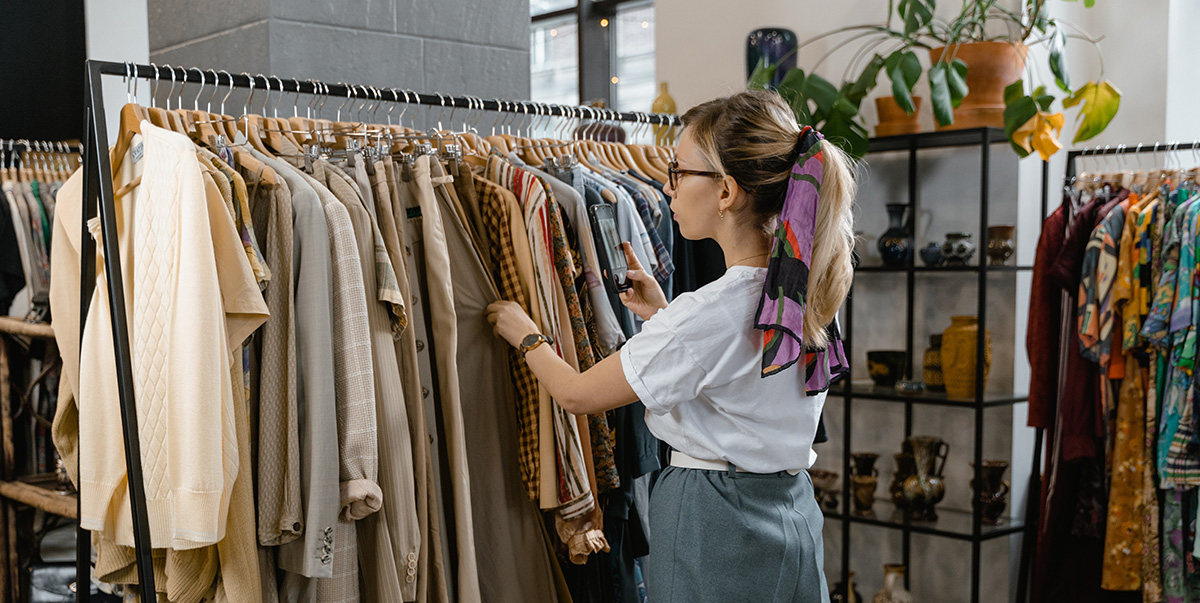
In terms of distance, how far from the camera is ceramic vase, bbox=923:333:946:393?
133 inches

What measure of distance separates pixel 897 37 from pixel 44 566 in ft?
10.3

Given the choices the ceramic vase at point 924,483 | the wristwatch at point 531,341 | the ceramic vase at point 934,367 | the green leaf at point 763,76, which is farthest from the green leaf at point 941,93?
the wristwatch at point 531,341

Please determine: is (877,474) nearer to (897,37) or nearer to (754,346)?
(897,37)

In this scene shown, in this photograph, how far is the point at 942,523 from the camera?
11.0ft

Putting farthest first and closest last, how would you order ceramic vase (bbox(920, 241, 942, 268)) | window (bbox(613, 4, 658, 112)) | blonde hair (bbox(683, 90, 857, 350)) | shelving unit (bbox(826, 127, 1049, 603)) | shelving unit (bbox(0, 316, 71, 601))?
window (bbox(613, 4, 658, 112))
ceramic vase (bbox(920, 241, 942, 268))
shelving unit (bbox(826, 127, 1049, 603))
shelving unit (bbox(0, 316, 71, 601))
blonde hair (bbox(683, 90, 857, 350))

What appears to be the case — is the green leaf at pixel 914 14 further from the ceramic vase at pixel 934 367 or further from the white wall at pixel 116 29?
the white wall at pixel 116 29

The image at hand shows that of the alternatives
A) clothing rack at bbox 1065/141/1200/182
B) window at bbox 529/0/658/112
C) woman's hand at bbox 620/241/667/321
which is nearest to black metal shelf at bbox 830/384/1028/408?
clothing rack at bbox 1065/141/1200/182

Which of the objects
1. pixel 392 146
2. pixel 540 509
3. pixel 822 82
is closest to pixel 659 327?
pixel 540 509

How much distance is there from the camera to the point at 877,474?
354 cm

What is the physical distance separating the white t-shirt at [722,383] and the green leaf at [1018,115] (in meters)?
1.78

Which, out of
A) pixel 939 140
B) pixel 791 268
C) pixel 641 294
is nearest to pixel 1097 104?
pixel 939 140

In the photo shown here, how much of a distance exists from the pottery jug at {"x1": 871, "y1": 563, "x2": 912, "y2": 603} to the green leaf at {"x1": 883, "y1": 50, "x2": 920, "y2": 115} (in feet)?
4.94

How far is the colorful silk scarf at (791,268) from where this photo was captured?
1553 millimetres

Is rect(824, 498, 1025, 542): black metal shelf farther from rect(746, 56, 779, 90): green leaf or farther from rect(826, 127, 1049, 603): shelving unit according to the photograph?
rect(746, 56, 779, 90): green leaf
